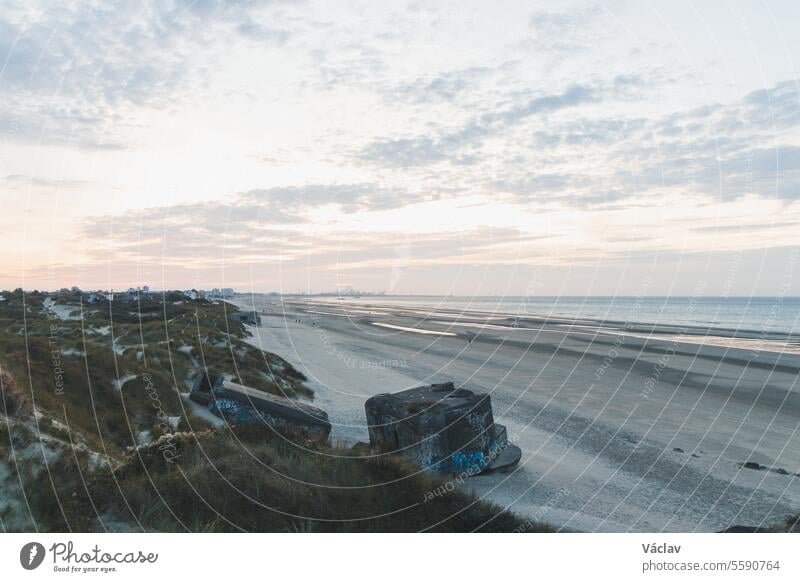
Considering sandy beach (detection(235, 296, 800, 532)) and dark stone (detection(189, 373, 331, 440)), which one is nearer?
sandy beach (detection(235, 296, 800, 532))

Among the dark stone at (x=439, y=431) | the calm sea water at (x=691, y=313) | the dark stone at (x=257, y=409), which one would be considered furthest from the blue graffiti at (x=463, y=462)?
the calm sea water at (x=691, y=313)

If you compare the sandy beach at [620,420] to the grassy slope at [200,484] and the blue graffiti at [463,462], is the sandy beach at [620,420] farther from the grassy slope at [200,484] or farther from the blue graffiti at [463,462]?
the grassy slope at [200,484]

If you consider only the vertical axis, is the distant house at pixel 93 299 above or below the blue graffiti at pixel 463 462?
above

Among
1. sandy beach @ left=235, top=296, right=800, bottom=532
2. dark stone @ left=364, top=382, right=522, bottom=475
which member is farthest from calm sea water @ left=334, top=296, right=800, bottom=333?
dark stone @ left=364, top=382, right=522, bottom=475

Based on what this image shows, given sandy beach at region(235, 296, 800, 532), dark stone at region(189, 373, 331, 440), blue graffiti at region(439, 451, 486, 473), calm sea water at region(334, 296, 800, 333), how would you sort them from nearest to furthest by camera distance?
1. sandy beach at region(235, 296, 800, 532)
2. blue graffiti at region(439, 451, 486, 473)
3. dark stone at region(189, 373, 331, 440)
4. calm sea water at region(334, 296, 800, 333)

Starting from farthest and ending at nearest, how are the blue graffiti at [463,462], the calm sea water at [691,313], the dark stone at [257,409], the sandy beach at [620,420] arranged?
the calm sea water at [691,313] → the dark stone at [257,409] → the blue graffiti at [463,462] → the sandy beach at [620,420]

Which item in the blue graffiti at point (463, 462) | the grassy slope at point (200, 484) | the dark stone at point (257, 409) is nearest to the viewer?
the grassy slope at point (200, 484)

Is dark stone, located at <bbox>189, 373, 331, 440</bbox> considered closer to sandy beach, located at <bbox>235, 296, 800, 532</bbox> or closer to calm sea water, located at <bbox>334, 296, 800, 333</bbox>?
sandy beach, located at <bbox>235, 296, 800, 532</bbox>

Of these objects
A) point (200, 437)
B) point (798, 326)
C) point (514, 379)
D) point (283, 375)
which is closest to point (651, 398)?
point (514, 379)
